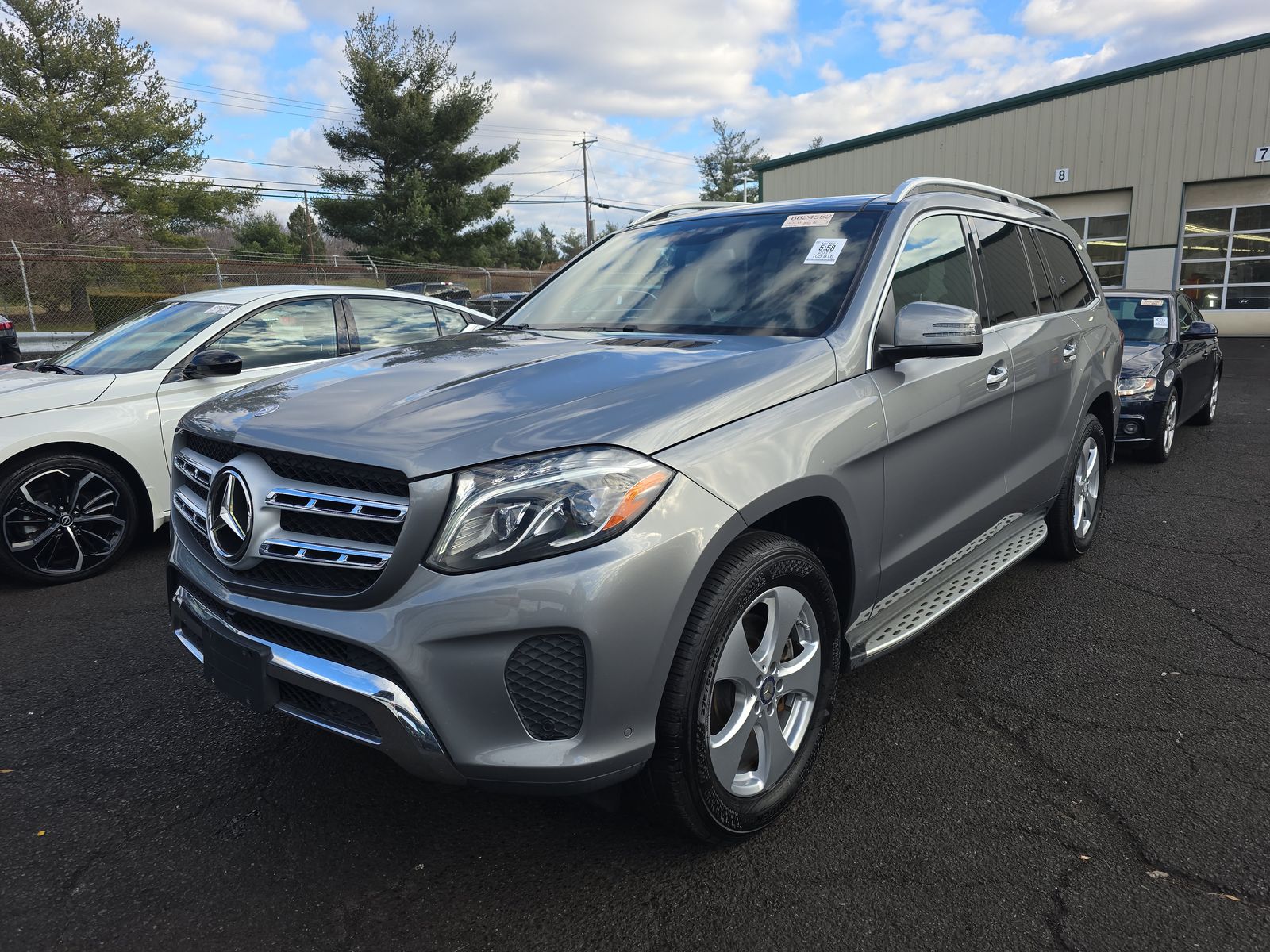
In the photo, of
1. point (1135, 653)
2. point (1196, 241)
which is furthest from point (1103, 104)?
point (1135, 653)

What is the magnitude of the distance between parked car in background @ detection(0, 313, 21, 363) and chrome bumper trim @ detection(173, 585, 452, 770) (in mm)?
11870

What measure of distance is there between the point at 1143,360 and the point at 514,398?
22.4 feet

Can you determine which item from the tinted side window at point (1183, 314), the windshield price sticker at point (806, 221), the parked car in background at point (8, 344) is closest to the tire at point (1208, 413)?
the tinted side window at point (1183, 314)

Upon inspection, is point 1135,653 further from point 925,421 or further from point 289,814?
point 289,814

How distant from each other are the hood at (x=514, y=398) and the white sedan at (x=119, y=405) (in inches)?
95.3

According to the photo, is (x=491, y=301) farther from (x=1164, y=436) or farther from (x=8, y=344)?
(x=1164, y=436)

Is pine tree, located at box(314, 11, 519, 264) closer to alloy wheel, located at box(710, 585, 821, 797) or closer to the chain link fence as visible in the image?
the chain link fence

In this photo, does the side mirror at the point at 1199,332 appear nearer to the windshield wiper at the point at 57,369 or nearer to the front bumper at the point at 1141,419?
the front bumper at the point at 1141,419

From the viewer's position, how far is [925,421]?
2900 mm

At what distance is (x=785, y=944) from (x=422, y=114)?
34.5 meters

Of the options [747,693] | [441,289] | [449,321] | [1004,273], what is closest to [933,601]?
[747,693]

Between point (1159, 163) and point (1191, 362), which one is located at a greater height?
point (1159, 163)

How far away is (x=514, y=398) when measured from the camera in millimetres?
2240

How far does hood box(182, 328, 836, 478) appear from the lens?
2.00 metres
